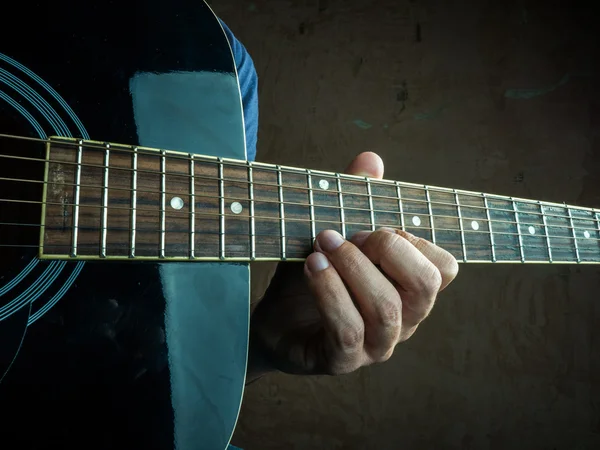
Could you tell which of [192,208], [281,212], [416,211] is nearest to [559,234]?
[416,211]

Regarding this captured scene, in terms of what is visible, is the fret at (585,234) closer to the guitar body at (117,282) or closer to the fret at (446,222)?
the fret at (446,222)

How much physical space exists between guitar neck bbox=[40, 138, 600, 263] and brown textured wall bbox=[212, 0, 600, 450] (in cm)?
84

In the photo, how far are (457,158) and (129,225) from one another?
4.33 ft

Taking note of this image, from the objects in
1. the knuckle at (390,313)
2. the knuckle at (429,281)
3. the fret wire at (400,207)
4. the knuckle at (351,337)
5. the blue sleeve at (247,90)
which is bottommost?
the knuckle at (351,337)

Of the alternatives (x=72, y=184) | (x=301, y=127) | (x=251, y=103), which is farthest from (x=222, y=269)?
(x=301, y=127)

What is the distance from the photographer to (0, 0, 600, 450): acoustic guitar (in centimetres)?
48

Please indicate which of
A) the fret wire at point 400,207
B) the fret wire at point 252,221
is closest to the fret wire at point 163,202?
the fret wire at point 252,221

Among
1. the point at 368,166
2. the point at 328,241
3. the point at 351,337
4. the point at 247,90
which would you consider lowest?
the point at 351,337

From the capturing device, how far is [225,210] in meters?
0.58

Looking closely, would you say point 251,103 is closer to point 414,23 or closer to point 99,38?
point 99,38

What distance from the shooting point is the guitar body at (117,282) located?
1.59 feet

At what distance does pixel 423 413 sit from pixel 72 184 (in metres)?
1.42

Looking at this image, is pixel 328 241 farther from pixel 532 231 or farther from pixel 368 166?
pixel 532 231

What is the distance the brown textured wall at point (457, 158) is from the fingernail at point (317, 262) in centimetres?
98
